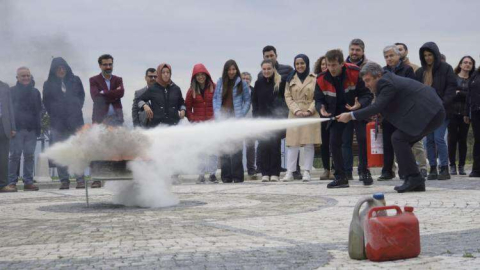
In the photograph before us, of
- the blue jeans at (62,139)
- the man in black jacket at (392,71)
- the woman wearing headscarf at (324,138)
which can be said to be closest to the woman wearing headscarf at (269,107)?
the woman wearing headscarf at (324,138)

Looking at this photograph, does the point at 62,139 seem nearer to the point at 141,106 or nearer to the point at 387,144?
the point at 141,106

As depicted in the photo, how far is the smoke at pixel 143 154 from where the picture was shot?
387 inches

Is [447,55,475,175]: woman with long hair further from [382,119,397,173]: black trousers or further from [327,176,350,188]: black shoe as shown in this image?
[327,176,350,188]: black shoe

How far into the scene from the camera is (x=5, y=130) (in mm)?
14516

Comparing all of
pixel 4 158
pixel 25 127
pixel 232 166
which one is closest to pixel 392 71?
pixel 232 166

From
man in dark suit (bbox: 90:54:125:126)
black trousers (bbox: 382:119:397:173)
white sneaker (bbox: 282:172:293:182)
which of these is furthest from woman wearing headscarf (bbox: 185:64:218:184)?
black trousers (bbox: 382:119:397:173)

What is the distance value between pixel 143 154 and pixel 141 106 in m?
4.70

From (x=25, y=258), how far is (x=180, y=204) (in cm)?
472

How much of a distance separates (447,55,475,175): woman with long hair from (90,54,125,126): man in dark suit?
21.6ft

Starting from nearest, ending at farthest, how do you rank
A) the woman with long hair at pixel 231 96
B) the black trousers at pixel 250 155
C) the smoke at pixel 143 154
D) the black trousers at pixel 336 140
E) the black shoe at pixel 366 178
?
the smoke at pixel 143 154 < the black trousers at pixel 336 140 < the black shoe at pixel 366 178 < the woman with long hair at pixel 231 96 < the black trousers at pixel 250 155

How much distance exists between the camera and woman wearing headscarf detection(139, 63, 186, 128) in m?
14.5

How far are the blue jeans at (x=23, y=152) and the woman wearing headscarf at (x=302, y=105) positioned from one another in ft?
17.4

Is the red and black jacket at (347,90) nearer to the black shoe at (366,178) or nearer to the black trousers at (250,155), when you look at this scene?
the black shoe at (366,178)

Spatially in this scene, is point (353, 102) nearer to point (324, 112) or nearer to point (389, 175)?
point (324, 112)
